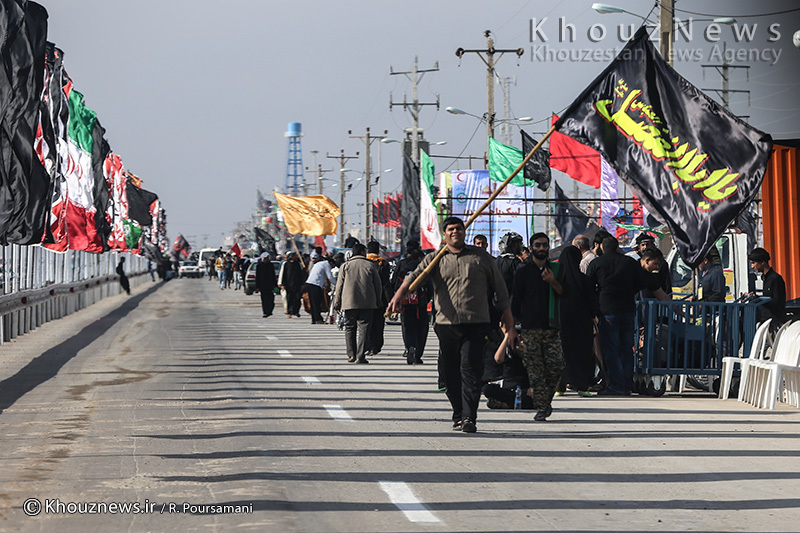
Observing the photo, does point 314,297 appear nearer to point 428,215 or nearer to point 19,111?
point 428,215

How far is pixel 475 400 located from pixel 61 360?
10.7 metres

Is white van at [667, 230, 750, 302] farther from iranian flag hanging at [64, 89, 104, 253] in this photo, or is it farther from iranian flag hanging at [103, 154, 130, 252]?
iranian flag hanging at [103, 154, 130, 252]

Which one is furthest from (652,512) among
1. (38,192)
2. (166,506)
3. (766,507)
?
(38,192)

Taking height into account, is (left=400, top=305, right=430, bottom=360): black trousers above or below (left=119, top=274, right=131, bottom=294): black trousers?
below

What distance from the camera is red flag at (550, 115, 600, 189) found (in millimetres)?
33125

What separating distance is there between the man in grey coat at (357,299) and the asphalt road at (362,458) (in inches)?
99.1

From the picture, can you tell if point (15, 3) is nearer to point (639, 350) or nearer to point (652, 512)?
point (639, 350)

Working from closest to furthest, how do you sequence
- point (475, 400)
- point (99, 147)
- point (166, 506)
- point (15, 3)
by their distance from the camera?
1. point (166, 506)
2. point (475, 400)
3. point (15, 3)
4. point (99, 147)

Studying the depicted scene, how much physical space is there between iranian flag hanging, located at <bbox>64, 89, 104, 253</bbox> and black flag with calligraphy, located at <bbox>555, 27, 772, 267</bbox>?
88.7 feet

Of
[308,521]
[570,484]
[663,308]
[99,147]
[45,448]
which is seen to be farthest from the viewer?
[99,147]

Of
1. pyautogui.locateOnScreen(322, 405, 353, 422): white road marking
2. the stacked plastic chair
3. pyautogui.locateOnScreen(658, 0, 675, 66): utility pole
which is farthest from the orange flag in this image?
pyautogui.locateOnScreen(322, 405, 353, 422): white road marking

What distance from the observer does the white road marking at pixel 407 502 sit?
7.09 metres

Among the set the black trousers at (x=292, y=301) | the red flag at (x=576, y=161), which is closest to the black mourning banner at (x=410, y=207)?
the black trousers at (x=292, y=301)

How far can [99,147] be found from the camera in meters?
46.1
